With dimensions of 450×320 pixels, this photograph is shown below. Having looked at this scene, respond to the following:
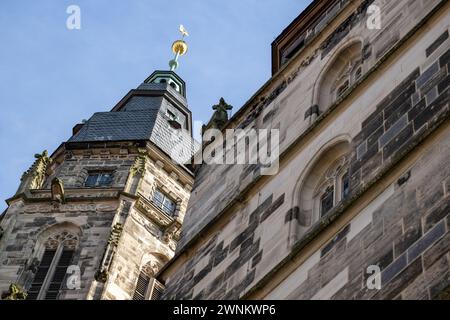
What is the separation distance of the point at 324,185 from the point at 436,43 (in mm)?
1713

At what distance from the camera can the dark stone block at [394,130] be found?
34.4 ft

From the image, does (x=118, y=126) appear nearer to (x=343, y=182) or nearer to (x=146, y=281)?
(x=146, y=281)

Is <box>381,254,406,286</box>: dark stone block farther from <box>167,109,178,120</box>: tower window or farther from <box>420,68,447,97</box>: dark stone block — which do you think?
<box>167,109,178,120</box>: tower window

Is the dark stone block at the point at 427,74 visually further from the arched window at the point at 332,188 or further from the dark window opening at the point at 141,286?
the dark window opening at the point at 141,286

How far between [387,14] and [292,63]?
7.08ft

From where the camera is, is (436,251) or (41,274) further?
(41,274)

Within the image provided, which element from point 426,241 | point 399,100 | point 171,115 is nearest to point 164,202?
point 171,115

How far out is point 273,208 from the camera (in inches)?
475

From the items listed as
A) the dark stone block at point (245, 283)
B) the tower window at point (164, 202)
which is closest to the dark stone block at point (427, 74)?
the dark stone block at point (245, 283)

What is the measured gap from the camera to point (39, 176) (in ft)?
104

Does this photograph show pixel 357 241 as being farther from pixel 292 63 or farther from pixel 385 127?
pixel 292 63

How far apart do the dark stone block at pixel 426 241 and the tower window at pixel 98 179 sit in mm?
22700

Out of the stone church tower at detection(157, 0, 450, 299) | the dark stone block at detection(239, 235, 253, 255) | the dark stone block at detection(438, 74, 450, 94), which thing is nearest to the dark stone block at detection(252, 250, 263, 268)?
the stone church tower at detection(157, 0, 450, 299)
